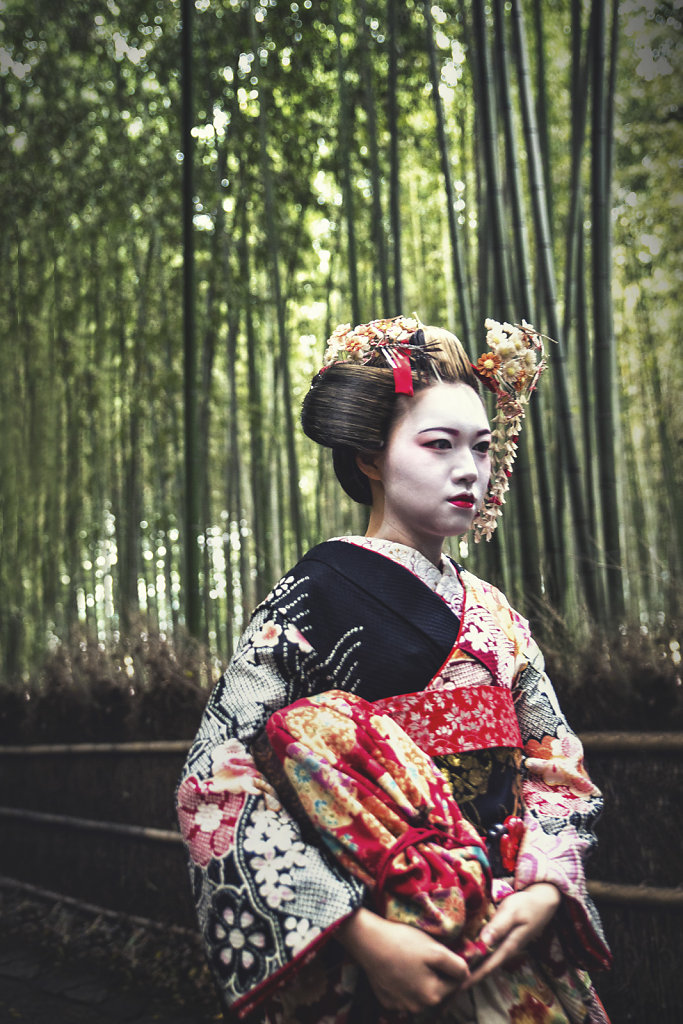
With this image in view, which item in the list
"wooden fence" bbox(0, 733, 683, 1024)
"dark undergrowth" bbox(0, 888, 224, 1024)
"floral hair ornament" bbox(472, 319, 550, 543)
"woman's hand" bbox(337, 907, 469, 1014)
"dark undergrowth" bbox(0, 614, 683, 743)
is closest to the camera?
"woman's hand" bbox(337, 907, 469, 1014)

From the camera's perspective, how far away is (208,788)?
0.98 m

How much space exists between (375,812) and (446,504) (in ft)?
1.45

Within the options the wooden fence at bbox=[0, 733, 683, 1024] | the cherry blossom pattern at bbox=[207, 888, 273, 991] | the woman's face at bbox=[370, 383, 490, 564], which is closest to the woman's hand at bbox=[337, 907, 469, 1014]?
the cherry blossom pattern at bbox=[207, 888, 273, 991]

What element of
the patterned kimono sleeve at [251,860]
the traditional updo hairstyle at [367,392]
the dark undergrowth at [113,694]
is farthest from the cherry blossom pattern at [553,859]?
the dark undergrowth at [113,694]

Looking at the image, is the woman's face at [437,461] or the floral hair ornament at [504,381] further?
the floral hair ornament at [504,381]

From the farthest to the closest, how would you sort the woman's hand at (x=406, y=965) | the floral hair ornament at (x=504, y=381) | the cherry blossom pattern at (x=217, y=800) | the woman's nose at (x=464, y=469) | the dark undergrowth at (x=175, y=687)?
the dark undergrowth at (x=175, y=687), the floral hair ornament at (x=504, y=381), the woman's nose at (x=464, y=469), the cherry blossom pattern at (x=217, y=800), the woman's hand at (x=406, y=965)

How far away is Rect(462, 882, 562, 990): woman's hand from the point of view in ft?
2.93

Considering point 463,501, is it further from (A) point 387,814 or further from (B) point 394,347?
(A) point 387,814

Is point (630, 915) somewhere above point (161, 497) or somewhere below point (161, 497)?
below

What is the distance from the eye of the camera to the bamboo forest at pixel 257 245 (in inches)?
117

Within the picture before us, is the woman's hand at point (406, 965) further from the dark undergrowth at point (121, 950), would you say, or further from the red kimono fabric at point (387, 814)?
the dark undergrowth at point (121, 950)

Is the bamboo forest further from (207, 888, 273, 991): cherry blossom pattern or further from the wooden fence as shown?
(207, 888, 273, 991): cherry blossom pattern

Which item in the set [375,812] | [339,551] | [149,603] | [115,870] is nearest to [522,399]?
[339,551]

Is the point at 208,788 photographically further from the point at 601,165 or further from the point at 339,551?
the point at 601,165
